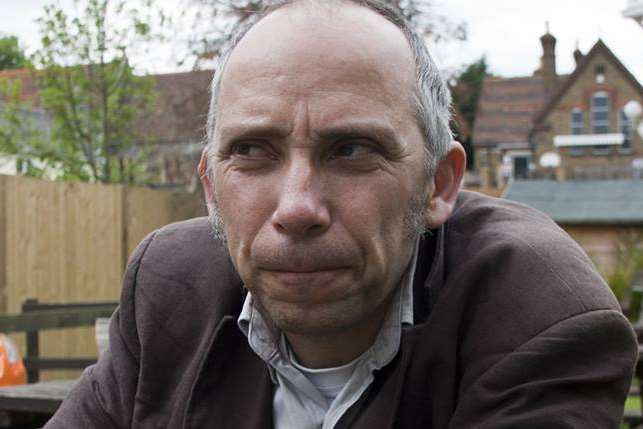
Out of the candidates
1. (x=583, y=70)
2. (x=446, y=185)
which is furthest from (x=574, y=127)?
(x=446, y=185)

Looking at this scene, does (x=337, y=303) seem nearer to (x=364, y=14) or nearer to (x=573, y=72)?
(x=364, y=14)

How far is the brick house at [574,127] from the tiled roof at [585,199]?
86.4ft

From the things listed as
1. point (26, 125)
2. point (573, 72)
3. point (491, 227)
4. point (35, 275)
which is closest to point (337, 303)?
point (491, 227)

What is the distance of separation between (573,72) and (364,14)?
46.0 m

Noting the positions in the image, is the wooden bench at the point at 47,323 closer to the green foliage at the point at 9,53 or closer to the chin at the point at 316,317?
the chin at the point at 316,317

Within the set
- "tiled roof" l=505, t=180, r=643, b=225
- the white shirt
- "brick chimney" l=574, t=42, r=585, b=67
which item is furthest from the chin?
"brick chimney" l=574, t=42, r=585, b=67

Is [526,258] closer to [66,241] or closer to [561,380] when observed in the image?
[561,380]

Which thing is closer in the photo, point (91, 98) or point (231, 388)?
point (231, 388)

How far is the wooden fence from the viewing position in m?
7.89

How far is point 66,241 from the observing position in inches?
346

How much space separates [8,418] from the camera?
13.1 feet

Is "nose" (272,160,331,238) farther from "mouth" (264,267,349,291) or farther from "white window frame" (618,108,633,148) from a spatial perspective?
"white window frame" (618,108,633,148)

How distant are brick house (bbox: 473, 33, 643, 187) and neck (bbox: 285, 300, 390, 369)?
40597 millimetres

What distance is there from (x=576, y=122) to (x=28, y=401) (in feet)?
144
